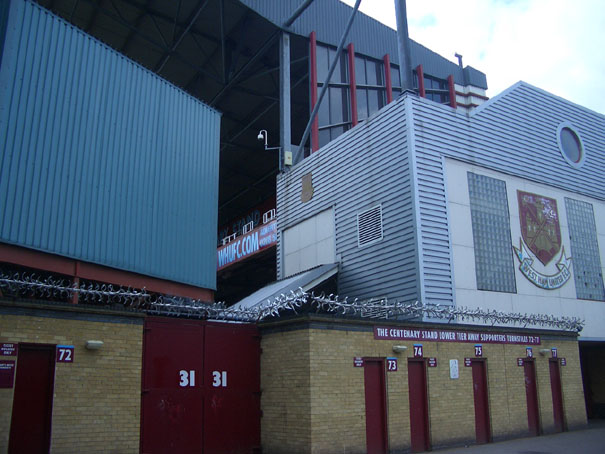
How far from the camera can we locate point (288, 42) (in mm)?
27281

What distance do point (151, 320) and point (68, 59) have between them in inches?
319

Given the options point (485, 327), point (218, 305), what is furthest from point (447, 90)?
point (218, 305)

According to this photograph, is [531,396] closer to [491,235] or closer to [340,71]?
[491,235]

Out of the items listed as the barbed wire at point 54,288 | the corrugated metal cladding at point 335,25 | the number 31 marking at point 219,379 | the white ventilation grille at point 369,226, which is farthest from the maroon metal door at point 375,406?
the corrugated metal cladding at point 335,25

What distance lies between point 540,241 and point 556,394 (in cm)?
553

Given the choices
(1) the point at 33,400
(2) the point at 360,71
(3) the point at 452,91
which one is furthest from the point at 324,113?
(1) the point at 33,400

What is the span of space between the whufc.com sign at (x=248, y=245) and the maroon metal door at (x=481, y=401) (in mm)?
14360

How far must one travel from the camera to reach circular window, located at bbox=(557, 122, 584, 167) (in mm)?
21484

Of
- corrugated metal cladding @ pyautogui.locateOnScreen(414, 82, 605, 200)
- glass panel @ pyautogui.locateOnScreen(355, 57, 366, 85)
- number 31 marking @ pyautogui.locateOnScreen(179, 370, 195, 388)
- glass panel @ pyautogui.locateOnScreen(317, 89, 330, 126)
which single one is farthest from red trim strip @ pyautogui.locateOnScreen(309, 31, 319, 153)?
number 31 marking @ pyautogui.locateOnScreen(179, 370, 195, 388)

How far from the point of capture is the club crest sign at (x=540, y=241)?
18828 millimetres

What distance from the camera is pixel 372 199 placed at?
18.4 metres

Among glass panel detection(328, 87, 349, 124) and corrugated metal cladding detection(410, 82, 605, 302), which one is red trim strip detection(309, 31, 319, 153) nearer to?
glass panel detection(328, 87, 349, 124)

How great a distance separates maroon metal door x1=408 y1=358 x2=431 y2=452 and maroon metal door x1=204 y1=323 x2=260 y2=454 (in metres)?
3.43

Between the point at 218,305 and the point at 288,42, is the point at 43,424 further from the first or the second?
the point at 288,42
